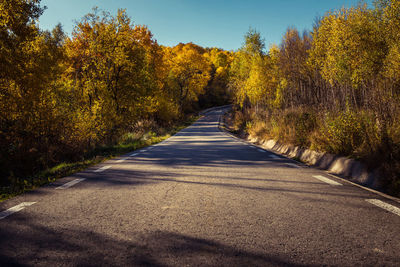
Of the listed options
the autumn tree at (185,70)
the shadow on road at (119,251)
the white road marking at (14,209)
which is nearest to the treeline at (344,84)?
the shadow on road at (119,251)

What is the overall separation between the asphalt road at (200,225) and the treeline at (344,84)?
5.19ft

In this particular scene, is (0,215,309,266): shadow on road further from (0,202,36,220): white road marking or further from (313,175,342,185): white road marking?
(313,175,342,185): white road marking

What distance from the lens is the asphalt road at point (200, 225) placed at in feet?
6.81

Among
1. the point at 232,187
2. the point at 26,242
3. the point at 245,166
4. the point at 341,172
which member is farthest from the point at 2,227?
the point at 341,172

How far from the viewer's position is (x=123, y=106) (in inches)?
690

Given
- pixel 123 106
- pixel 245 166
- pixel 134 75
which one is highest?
pixel 134 75

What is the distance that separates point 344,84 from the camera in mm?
10648

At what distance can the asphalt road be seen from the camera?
207 cm

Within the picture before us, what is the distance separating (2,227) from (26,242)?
1.86 feet

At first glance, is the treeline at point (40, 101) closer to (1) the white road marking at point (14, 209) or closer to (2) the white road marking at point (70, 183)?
(2) the white road marking at point (70, 183)

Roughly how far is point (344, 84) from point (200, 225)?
1006cm

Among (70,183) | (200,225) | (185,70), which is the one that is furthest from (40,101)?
(185,70)

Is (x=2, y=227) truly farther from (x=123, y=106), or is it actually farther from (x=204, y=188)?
(x=123, y=106)

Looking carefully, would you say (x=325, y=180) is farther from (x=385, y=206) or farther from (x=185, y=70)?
(x=185, y=70)
